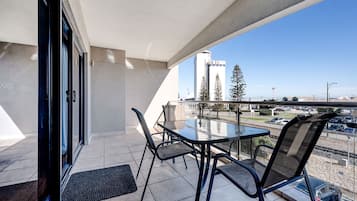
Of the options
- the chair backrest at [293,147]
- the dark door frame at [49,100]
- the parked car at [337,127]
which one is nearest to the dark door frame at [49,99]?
the dark door frame at [49,100]

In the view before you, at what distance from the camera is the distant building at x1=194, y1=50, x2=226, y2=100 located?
1111 cm

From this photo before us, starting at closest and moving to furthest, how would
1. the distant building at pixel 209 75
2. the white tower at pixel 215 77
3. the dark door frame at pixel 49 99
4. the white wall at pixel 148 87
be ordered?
the dark door frame at pixel 49 99, the white wall at pixel 148 87, the distant building at pixel 209 75, the white tower at pixel 215 77

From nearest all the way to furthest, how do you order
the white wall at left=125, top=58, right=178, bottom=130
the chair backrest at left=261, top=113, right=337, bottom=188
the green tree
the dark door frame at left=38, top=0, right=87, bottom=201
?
1. the chair backrest at left=261, top=113, right=337, bottom=188
2. the dark door frame at left=38, top=0, right=87, bottom=201
3. the white wall at left=125, top=58, right=178, bottom=130
4. the green tree

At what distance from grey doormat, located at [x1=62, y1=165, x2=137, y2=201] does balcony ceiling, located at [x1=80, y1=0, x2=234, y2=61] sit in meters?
2.51

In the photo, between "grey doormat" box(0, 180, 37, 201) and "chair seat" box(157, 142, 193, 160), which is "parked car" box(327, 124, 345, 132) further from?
"grey doormat" box(0, 180, 37, 201)

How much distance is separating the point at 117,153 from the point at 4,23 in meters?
2.67

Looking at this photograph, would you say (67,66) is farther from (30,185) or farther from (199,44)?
(199,44)

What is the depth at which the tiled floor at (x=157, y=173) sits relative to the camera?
1.58 meters

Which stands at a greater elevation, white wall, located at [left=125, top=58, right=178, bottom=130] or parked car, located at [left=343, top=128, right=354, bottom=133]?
white wall, located at [left=125, top=58, right=178, bottom=130]

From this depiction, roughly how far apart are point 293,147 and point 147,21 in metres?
2.93

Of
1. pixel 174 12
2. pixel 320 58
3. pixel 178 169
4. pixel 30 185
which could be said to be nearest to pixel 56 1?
pixel 174 12

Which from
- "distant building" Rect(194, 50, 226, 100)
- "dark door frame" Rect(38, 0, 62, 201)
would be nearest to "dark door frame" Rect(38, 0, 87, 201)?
"dark door frame" Rect(38, 0, 62, 201)

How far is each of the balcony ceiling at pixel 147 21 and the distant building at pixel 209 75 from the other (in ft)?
23.7

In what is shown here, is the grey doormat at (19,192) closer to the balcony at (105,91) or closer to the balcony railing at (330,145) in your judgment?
the balcony at (105,91)
